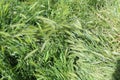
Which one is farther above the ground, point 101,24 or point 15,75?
point 101,24

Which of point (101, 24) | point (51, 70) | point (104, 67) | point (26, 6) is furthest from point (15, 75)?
point (101, 24)

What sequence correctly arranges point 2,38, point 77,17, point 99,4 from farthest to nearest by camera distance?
point 99,4, point 77,17, point 2,38

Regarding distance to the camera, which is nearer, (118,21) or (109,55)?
(109,55)

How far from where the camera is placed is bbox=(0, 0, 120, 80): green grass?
2.33 meters

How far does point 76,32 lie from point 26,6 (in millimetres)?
461

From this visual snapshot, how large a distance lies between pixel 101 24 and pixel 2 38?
3.05 feet

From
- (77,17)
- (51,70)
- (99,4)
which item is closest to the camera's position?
(51,70)

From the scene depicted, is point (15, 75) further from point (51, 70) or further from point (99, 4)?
point (99, 4)

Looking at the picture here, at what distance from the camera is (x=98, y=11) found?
286 centimetres

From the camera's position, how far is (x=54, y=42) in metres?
2.44

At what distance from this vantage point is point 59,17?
8.35 feet

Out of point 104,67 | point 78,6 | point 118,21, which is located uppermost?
point 78,6

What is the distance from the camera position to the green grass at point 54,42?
233cm

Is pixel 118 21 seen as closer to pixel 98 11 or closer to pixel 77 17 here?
pixel 98 11
